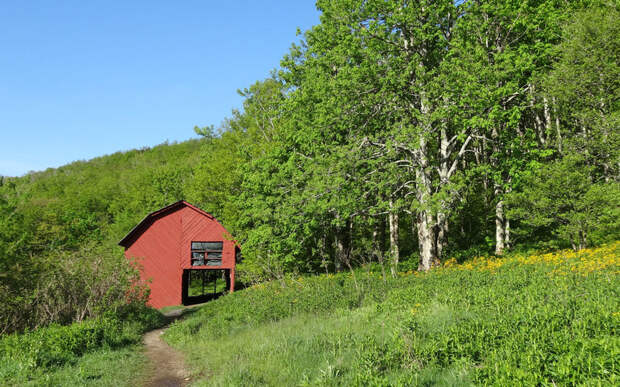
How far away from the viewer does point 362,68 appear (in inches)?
747

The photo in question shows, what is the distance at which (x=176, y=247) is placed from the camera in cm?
3241

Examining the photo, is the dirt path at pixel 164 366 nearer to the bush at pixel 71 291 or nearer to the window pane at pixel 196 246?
the bush at pixel 71 291

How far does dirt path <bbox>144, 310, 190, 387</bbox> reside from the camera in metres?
9.11

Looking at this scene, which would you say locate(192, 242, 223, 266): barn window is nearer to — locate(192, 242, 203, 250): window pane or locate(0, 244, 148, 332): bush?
locate(192, 242, 203, 250): window pane

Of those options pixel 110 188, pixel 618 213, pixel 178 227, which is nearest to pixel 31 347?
pixel 618 213

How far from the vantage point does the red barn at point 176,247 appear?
3194 centimetres

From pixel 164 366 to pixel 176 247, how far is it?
75.1 ft

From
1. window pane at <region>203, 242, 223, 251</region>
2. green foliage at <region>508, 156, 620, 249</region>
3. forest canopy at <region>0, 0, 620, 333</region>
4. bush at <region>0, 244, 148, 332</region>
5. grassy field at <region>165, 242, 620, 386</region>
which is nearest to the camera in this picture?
grassy field at <region>165, 242, 620, 386</region>

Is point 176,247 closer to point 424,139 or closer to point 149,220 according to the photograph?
point 149,220

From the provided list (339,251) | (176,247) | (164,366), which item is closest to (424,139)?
(339,251)

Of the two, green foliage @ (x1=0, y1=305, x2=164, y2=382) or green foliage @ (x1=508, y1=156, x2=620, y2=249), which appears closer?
green foliage @ (x1=0, y1=305, x2=164, y2=382)

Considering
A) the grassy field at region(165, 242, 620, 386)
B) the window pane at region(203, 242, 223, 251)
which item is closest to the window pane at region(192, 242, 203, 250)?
the window pane at region(203, 242, 223, 251)

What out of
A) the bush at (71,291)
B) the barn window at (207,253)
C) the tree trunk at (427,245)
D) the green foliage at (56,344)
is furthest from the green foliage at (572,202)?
the barn window at (207,253)

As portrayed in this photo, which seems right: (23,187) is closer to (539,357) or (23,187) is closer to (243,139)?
(539,357)
